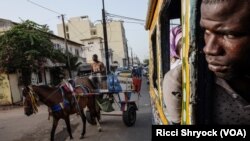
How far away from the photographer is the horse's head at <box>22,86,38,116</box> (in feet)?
22.0

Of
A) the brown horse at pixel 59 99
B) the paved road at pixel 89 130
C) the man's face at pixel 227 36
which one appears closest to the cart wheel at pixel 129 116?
the paved road at pixel 89 130

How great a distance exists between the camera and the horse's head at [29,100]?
6702 mm

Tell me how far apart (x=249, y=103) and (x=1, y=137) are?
931cm

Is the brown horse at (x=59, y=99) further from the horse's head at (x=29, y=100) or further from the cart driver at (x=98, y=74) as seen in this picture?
the cart driver at (x=98, y=74)

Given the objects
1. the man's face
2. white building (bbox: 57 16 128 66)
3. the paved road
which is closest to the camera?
the man's face

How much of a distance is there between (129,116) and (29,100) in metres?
2.62

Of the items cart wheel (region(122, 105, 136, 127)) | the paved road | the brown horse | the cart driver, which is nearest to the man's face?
the paved road

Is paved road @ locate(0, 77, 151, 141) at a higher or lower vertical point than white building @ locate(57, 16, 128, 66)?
lower

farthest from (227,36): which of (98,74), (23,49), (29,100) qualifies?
(23,49)

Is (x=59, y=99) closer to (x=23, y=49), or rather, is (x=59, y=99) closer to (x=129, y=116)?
(x=129, y=116)

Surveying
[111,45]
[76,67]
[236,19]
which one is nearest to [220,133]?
[236,19]

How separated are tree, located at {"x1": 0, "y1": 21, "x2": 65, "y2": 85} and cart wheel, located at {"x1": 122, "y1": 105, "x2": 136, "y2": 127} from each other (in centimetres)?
1164

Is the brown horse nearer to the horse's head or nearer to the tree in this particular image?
the horse's head

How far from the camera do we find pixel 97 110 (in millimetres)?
8609
